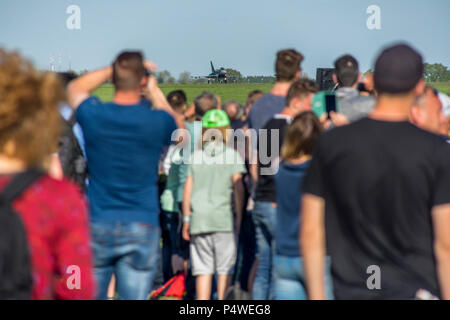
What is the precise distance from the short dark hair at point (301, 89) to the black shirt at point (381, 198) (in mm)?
2495

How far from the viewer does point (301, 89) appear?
18.1ft

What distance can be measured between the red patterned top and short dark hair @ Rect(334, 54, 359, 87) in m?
4.70

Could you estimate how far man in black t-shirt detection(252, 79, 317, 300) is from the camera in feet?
18.0

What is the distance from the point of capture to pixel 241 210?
254 inches

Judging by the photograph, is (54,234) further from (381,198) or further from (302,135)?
(302,135)

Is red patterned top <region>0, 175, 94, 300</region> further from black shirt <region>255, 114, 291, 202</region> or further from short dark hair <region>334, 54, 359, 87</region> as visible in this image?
short dark hair <region>334, 54, 359, 87</region>

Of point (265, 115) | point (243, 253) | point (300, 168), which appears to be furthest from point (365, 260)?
point (243, 253)

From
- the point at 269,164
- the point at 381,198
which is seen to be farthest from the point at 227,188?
the point at 381,198

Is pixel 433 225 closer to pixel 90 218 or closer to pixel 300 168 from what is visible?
pixel 300 168

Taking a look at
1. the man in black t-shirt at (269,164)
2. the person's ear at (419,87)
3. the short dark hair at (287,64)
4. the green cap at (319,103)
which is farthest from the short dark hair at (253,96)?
the person's ear at (419,87)

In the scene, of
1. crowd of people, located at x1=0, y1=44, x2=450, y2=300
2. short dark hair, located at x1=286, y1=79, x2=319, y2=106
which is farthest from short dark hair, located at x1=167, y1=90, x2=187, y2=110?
short dark hair, located at x1=286, y1=79, x2=319, y2=106

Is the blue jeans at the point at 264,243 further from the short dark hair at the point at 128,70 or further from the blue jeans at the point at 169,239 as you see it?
the blue jeans at the point at 169,239

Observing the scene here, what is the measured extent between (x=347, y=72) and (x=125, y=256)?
334cm

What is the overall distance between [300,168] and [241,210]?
7.05ft
